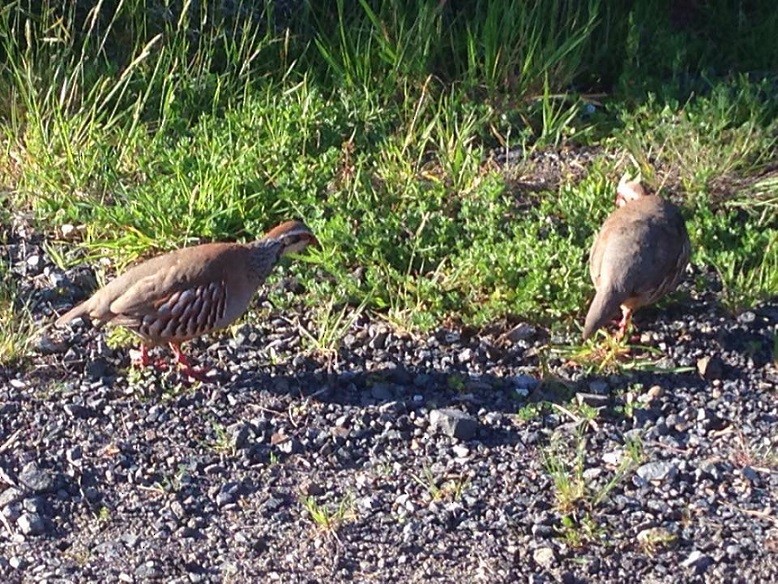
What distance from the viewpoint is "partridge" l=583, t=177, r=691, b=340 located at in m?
6.42

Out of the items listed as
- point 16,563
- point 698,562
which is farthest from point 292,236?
point 698,562

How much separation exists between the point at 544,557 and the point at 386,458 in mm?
902

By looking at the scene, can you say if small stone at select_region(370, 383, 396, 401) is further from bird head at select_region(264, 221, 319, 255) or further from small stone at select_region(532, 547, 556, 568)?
small stone at select_region(532, 547, 556, 568)

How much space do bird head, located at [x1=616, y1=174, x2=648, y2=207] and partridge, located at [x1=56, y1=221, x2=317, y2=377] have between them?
5.93ft

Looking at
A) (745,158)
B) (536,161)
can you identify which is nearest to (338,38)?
(536,161)

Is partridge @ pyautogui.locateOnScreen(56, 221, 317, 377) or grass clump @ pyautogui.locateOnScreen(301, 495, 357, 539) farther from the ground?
partridge @ pyautogui.locateOnScreen(56, 221, 317, 377)

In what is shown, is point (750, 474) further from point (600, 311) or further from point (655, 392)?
point (600, 311)

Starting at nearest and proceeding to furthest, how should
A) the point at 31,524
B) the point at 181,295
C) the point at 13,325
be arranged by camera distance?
the point at 31,524
the point at 181,295
the point at 13,325

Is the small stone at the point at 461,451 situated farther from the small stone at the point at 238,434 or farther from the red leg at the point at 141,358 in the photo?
the red leg at the point at 141,358

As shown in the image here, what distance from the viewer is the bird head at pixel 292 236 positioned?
22.2ft

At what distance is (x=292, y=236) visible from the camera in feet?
22.3

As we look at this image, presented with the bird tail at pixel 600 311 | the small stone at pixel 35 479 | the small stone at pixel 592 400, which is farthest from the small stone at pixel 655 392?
the small stone at pixel 35 479

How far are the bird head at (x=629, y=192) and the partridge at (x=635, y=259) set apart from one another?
0.48 ft

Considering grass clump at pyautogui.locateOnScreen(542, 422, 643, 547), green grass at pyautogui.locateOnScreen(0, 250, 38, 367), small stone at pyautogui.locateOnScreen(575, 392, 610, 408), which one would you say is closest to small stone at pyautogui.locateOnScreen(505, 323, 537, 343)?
small stone at pyautogui.locateOnScreen(575, 392, 610, 408)
